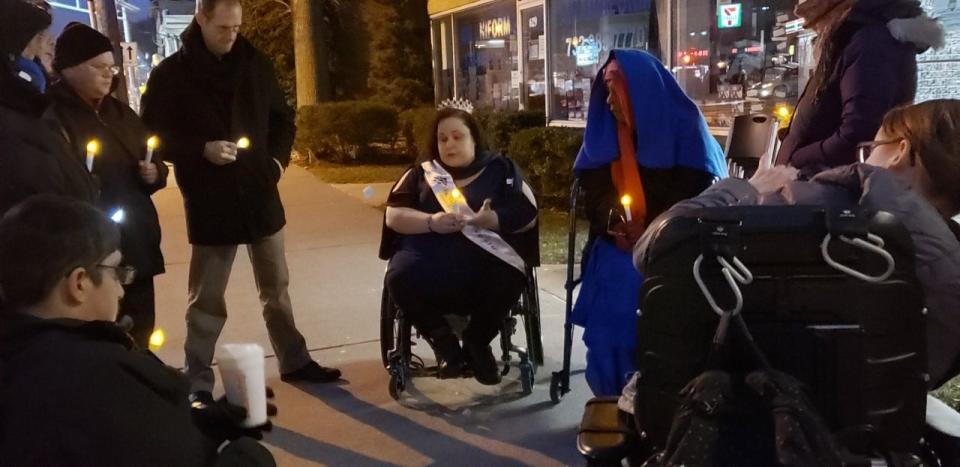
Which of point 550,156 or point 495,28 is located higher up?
point 495,28

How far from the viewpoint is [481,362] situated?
13.3 ft

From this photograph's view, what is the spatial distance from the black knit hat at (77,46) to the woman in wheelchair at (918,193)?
103 inches

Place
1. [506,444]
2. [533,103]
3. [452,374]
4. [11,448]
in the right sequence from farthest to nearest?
1. [533,103]
2. [452,374]
3. [506,444]
4. [11,448]

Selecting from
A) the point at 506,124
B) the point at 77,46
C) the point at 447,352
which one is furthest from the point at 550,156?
the point at 77,46

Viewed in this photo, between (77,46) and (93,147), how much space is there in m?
0.44

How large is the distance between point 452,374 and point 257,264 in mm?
1180

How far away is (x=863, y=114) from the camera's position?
333 centimetres

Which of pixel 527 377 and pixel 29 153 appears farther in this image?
pixel 527 377

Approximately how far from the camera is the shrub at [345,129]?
16.1m

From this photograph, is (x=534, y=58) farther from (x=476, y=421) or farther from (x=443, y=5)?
(x=476, y=421)

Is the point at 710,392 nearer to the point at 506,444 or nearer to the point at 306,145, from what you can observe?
the point at 506,444

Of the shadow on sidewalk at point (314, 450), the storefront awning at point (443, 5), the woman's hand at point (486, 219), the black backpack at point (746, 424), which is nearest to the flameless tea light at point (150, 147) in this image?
the shadow on sidewalk at point (314, 450)

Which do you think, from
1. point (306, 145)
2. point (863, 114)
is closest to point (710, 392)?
point (863, 114)

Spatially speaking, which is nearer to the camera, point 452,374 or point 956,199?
point 956,199
